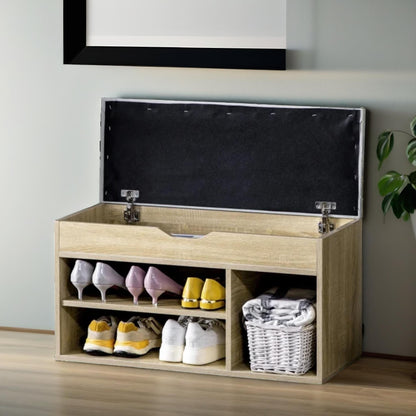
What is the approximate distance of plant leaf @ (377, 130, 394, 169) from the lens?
388 cm

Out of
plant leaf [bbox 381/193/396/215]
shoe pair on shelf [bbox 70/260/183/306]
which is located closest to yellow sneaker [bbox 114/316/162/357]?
shoe pair on shelf [bbox 70/260/183/306]

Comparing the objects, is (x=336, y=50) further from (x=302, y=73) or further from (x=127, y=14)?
(x=127, y=14)

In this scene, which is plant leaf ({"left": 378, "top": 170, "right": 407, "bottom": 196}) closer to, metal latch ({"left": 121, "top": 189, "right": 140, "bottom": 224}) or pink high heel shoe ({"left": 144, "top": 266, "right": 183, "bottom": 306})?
pink high heel shoe ({"left": 144, "top": 266, "right": 183, "bottom": 306})

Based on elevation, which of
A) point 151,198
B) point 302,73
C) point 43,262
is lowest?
point 43,262

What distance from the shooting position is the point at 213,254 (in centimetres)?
395

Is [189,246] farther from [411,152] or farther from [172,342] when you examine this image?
[411,152]

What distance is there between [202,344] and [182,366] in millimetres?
113

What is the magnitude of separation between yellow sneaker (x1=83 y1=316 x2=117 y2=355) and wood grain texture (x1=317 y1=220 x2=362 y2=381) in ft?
2.69

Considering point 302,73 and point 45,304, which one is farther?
point 45,304

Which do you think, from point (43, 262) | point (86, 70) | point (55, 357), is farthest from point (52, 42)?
point (55, 357)

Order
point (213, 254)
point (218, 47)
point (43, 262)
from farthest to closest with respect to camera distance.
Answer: point (43, 262) < point (218, 47) < point (213, 254)

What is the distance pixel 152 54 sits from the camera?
4.30 m

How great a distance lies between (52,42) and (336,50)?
1.19 m

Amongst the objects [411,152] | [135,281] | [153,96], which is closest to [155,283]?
[135,281]
